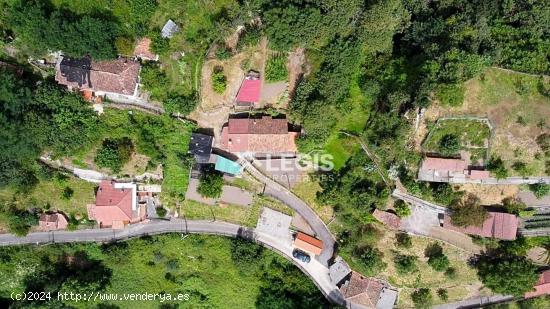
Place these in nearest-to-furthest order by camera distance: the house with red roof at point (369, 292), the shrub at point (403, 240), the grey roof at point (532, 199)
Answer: the grey roof at point (532, 199) < the shrub at point (403, 240) < the house with red roof at point (369, 292)

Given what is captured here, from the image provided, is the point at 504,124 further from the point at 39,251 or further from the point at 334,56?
the point at 39,251

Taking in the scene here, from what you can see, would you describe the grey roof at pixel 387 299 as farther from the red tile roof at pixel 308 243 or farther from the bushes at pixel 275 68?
the bushes at pixel 275 68

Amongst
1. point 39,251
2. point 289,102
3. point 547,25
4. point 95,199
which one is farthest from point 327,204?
point 39,251

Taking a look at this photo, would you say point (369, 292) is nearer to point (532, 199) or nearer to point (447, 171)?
point (447, 171)

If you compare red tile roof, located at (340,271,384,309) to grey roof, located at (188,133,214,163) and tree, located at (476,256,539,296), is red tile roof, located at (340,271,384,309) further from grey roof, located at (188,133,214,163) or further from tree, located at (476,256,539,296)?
grey roof, located at (188,133,214,163)

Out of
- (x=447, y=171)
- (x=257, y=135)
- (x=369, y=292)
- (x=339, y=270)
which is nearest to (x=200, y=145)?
(x=257, y=135)

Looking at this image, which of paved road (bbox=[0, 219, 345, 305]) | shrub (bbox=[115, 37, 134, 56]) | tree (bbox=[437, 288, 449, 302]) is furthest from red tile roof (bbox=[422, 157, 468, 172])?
shrub (bbox=[115, 37, 134, 56])

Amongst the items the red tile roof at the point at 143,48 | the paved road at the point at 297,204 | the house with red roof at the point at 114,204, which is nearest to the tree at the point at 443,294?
the paved road at the point at 297,204
